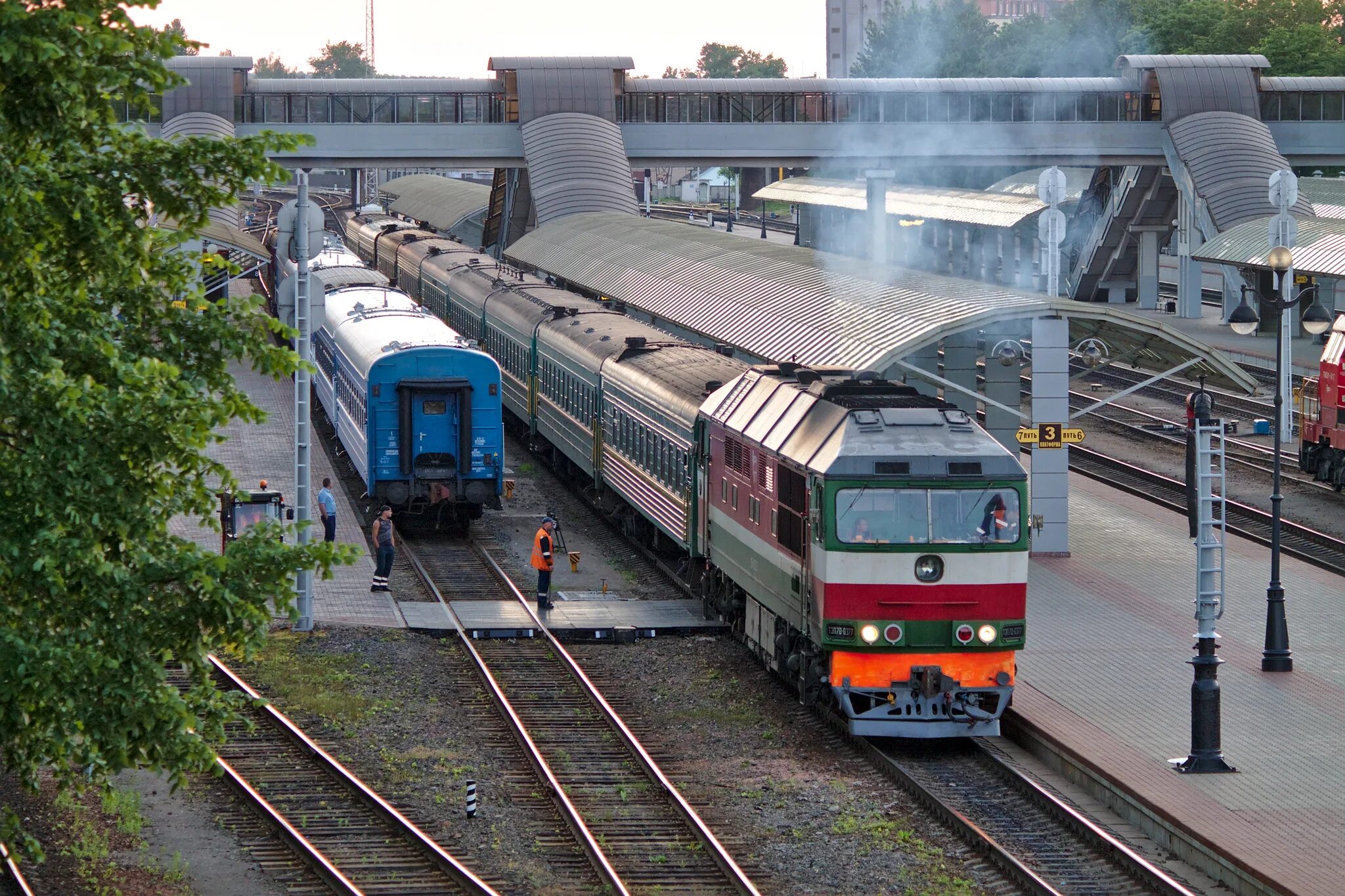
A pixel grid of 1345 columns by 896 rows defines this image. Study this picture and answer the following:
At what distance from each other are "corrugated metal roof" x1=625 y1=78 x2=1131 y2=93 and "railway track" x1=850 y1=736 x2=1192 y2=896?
5024 centimetres

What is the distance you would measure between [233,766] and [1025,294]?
49.5 feet

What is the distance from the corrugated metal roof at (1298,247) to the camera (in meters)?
47.2

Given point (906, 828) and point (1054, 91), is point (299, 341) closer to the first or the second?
point (906, 828)

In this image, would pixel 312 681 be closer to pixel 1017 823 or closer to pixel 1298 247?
pixel 1017 823

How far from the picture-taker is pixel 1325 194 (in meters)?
64.3

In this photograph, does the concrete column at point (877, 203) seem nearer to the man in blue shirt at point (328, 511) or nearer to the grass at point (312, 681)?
the man in blue shirt at point (328, 511)

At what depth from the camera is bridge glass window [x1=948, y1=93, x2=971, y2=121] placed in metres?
67.6

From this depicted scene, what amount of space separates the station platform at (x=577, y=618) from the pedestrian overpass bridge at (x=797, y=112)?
137 feet

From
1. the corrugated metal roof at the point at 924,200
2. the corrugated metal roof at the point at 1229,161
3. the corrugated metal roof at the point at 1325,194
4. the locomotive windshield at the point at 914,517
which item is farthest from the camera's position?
the corrugated metal roof at the point at 924,200

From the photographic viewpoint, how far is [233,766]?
728 inches

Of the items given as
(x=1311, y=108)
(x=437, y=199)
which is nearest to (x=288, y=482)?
(x=1311, y=108)

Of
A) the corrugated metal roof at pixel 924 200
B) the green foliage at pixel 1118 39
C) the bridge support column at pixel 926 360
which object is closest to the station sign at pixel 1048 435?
the bridge support column at pixel 926 360

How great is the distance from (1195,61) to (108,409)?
61221mm

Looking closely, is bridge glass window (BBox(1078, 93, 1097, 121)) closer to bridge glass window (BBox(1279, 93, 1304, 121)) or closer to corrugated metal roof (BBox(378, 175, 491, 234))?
bridge glass window (BBox(1279, 93, 1304, 121))
